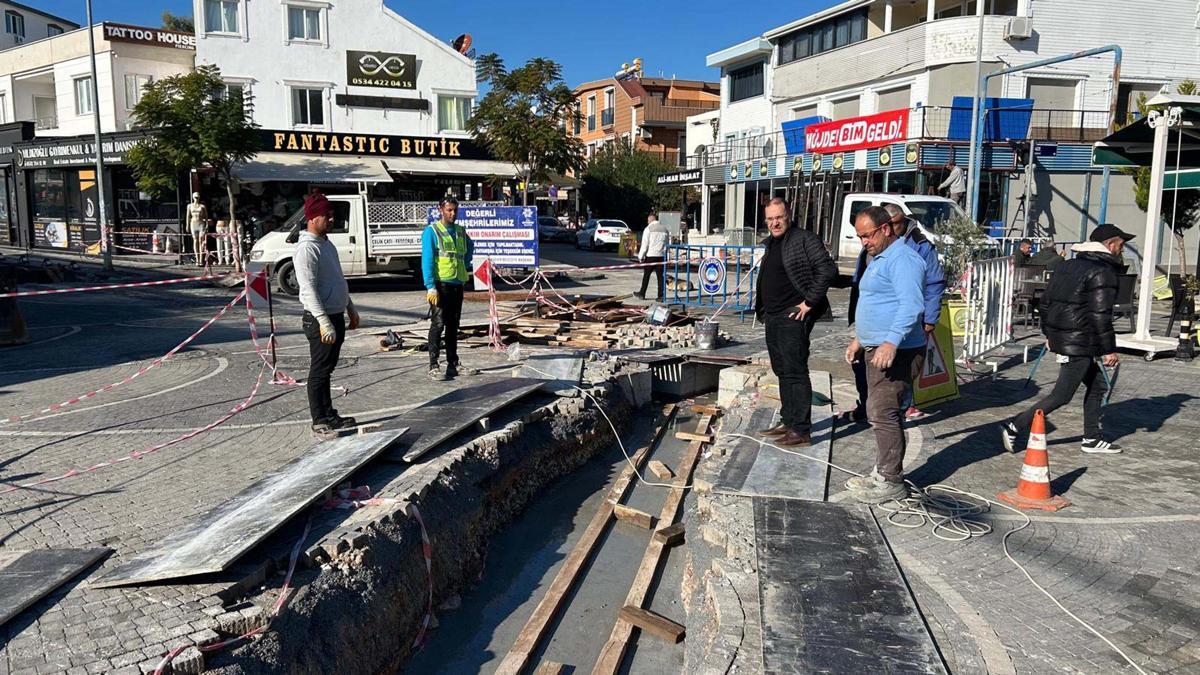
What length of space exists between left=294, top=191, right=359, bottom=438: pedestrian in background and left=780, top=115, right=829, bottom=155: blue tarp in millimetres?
27766

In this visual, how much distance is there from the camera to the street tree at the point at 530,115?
26.0m

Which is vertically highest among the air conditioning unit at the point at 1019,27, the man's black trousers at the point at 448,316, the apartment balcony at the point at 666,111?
the apartment balcony at the point at 666,111

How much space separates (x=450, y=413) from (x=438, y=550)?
197 centimetres

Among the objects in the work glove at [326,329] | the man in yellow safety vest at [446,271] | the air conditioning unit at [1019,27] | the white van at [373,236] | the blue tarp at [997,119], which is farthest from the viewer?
the air conditioning unit at [1019,27]

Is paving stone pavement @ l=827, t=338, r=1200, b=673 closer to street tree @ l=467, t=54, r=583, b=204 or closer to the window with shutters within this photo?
street tree @ l=467, t=54, r=583, b=204

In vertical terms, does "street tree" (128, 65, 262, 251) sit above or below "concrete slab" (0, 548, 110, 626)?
above

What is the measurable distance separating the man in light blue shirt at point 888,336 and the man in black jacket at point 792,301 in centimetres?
70

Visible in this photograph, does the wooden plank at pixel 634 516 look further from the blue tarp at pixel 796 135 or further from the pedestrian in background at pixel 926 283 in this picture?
the blue tarp at pixel 796 135

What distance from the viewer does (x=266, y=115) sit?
98.4 feet

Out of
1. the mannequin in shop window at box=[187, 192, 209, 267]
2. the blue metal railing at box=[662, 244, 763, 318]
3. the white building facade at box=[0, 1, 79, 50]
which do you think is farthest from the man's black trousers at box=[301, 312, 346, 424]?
the white building facade at box=[0, 1, 79, 50]

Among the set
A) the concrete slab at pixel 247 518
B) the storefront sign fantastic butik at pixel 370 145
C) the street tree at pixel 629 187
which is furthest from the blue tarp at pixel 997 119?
the concrete slab at pixel 247 518

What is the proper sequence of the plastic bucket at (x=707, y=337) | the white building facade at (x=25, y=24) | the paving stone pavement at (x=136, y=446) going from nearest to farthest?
1. the paving stone pavement at (x=136, y=446)
2. the plastic bucket at (x=707, y=337)
3. the white building facade at (x=25, y=24)

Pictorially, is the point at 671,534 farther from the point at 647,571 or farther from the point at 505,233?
the point at 505,233

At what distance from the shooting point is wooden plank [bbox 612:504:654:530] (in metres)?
6.13
